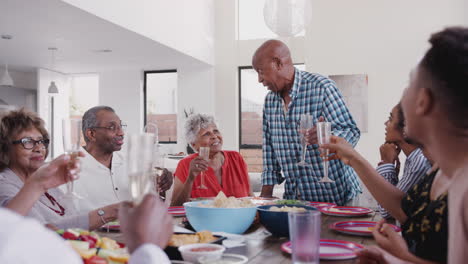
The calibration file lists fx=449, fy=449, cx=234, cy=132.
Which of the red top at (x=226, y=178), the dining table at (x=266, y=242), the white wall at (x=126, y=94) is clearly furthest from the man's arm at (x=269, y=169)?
the white wall at (x=126, y=94)

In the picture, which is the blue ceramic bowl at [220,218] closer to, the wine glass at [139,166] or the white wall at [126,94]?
the wine glass at [139,166]

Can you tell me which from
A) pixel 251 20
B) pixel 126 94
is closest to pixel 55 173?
pixel 251 20

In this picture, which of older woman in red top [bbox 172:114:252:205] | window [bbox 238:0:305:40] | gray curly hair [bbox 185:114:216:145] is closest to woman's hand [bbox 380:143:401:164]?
older woman in red top [bbox 172:114:252:205]

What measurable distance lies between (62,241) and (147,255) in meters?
0.16

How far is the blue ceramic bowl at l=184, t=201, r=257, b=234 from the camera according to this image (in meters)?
1.67

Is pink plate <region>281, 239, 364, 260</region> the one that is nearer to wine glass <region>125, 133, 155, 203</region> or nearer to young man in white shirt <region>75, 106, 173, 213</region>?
wine glass <region>125, 133, 155, 203</region>

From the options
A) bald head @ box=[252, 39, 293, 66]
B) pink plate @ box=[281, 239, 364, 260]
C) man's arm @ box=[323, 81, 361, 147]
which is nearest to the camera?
pink plate @ box=[281, 239, 364, 260]

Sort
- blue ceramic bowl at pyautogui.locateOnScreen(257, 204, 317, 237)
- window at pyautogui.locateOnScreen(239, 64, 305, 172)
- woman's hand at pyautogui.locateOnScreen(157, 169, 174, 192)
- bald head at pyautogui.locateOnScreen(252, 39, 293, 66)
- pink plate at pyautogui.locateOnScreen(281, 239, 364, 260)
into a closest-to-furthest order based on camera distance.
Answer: pink plate at pyautogui.locateOnScreen(281, 239, 364, 260) < blue ceramic bowl at pyautogui.locateOnScreen(257, 204, 317, 237) < woman's hand at pyautogui.locateOnScreen(157, 169, 174, 192) < bald head at pyautogui.locateOnScreen(252, 39, 293, 66) < window at pyautogui.locateOnScreen(239, 64, 305, 172)

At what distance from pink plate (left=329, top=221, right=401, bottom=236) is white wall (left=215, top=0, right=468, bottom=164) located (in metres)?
5.28

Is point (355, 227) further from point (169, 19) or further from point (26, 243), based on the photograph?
point (169, 19)

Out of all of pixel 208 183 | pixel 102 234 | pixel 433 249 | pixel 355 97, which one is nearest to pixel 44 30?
pixel 208 183

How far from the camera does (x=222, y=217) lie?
5.47ft

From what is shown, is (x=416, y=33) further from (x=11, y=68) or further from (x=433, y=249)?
(x=11, y=68)

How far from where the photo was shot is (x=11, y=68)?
909cm
